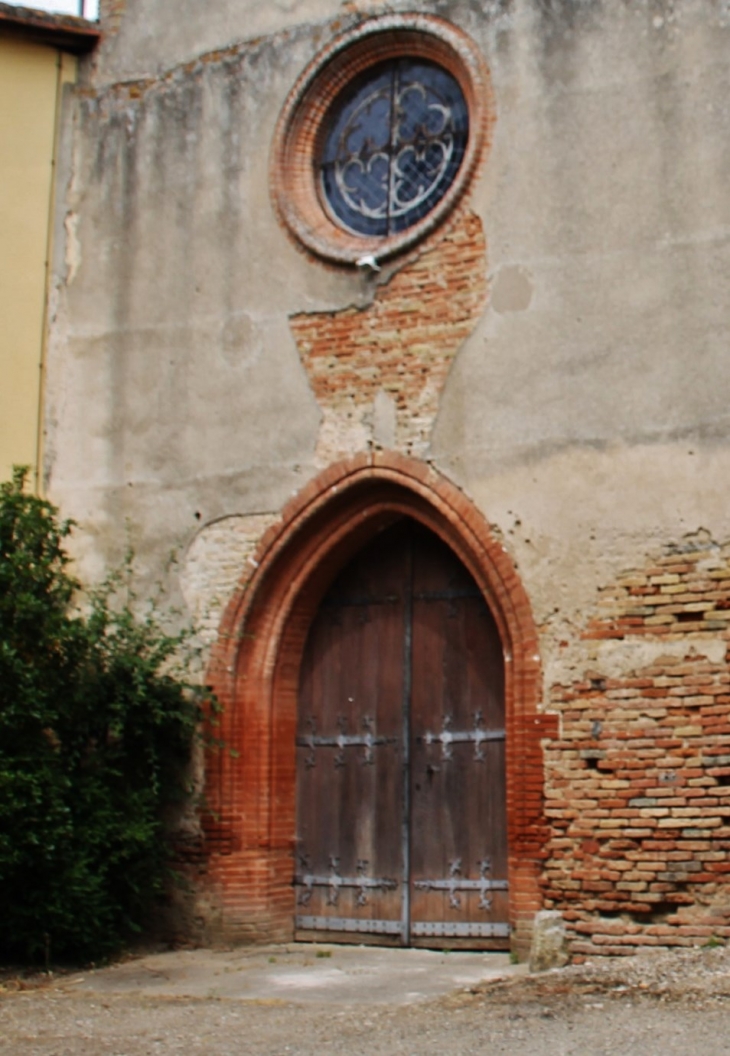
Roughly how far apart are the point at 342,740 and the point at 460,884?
4.28 feet

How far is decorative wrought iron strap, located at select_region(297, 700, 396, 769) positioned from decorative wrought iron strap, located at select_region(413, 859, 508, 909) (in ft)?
2.98

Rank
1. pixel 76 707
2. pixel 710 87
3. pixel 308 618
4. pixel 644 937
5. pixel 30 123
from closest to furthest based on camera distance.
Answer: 1. pixel 644 937
2. pixel 710 87
3. pixel 76 707
4. pixel 308 618
5. pixel 30 123

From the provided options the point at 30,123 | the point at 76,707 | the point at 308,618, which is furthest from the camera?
the point at 30,123

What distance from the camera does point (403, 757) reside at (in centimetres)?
1000

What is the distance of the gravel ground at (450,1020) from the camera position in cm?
659

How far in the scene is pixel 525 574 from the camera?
9250mm

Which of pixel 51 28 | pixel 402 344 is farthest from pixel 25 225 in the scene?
pixel 402 344

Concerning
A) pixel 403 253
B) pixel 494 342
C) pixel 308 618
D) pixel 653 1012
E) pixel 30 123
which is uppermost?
pixel 30 123

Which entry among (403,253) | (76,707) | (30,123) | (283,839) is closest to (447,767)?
(283,839)

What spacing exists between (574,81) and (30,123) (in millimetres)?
4486

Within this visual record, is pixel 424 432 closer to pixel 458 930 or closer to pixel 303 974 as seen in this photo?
pixel 458 930

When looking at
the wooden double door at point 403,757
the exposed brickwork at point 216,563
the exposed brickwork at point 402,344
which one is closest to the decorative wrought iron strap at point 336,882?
the wooden double door at point 403,757

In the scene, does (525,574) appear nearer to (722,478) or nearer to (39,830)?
(722,478)

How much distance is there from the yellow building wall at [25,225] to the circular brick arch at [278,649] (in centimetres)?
221
